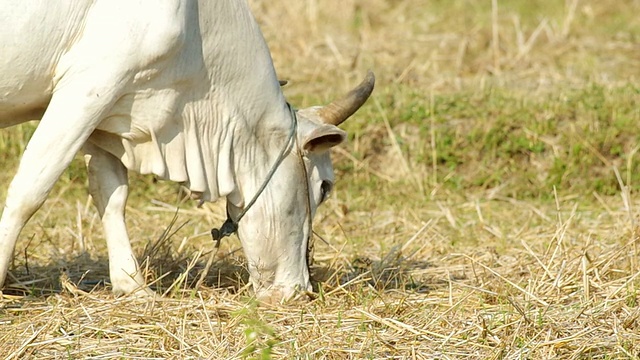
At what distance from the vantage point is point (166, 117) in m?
4.82

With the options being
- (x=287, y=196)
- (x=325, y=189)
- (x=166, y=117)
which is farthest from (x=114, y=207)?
(x=325, y=189)

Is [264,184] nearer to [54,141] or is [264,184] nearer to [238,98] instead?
[238,98]

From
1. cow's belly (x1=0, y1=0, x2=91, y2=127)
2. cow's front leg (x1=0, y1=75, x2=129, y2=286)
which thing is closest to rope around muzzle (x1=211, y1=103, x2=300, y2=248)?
cow's front leg (x1=0, y1=75, x2=129, y2=286)

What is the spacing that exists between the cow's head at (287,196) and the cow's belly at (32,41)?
0.93m

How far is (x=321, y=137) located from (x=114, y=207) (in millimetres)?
980

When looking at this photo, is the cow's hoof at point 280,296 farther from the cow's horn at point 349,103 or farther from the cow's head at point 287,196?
the cow's horn at point 349,103

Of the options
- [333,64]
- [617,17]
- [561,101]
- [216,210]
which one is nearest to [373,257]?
[216,210]

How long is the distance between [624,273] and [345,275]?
128cm

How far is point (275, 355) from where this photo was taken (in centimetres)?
438

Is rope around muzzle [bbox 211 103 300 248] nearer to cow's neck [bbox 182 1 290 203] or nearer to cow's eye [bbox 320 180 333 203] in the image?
cow's neck [bbox 182 1 290 203]

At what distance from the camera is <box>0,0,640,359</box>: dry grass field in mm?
4570

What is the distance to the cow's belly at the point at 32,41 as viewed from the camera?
452cm

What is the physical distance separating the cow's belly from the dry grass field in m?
0.88

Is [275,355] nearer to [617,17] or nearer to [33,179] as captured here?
[33,179]
